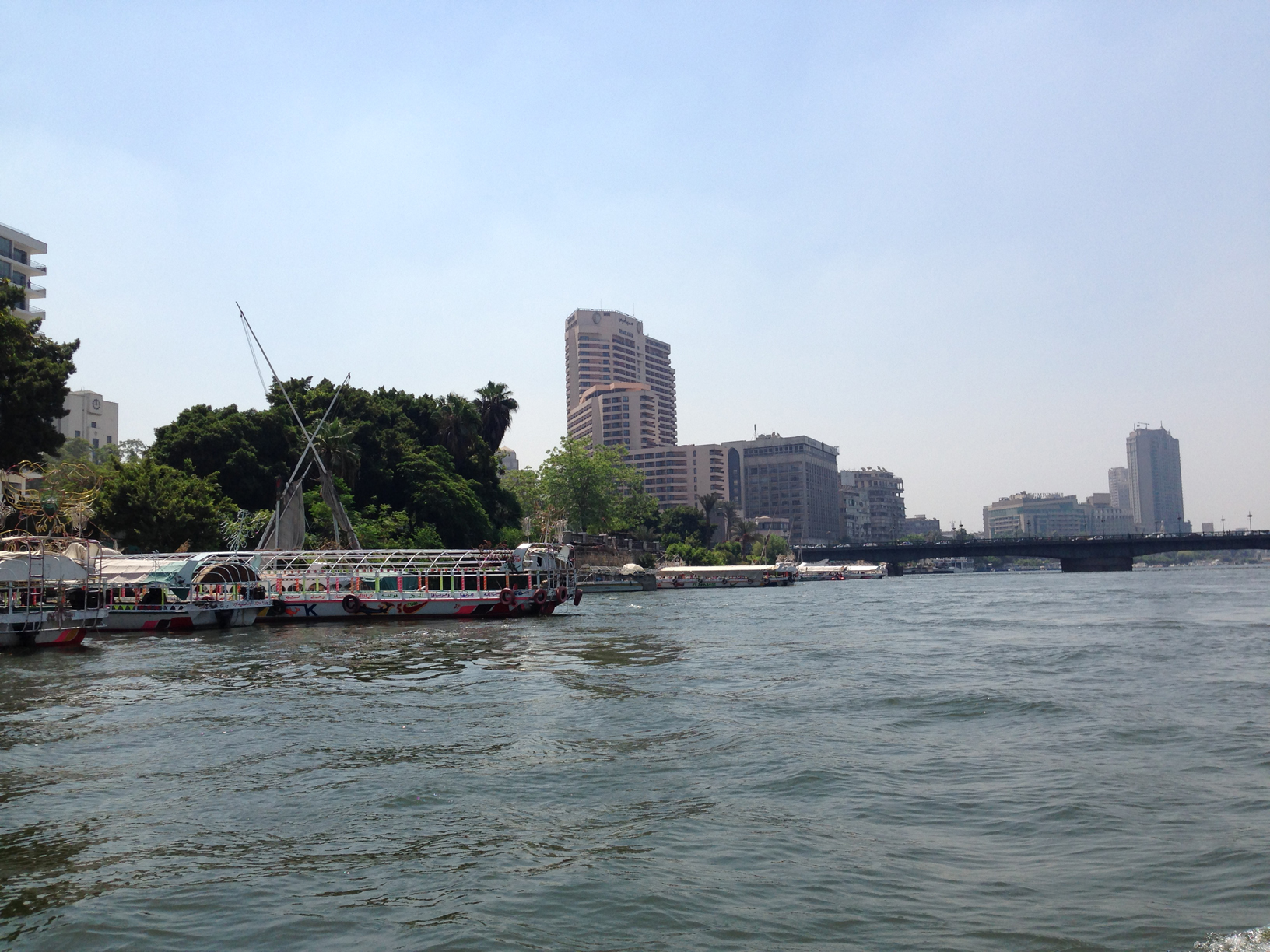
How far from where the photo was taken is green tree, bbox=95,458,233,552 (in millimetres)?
53594

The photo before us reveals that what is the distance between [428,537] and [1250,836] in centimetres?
6662

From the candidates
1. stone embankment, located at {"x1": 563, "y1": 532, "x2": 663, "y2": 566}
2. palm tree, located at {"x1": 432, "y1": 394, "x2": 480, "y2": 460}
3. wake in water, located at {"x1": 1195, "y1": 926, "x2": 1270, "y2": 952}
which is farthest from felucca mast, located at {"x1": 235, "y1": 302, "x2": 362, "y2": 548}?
wake in water, located at {"x1": 1195, "y1": 926, "x2": 1270, "y2": 952}

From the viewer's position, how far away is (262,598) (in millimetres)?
48500

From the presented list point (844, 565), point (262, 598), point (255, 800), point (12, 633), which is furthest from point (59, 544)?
point (844, 565)

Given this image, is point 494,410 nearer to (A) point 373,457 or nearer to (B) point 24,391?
(A) point 373,457

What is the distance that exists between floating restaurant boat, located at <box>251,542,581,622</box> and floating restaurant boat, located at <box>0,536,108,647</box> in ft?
37.0

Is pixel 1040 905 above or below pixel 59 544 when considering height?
below

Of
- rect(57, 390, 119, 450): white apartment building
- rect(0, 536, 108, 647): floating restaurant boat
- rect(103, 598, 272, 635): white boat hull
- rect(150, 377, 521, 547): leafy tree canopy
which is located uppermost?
rect(57, 390, 119, 450): white apartment building

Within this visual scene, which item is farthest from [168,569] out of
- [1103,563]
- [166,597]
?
[1103,563]

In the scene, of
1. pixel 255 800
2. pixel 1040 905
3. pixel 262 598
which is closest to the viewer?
pixel 1040 905

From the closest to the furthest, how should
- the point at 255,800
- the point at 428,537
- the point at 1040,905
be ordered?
the point at 1040,905, the point at 255,800, the point at 428,537

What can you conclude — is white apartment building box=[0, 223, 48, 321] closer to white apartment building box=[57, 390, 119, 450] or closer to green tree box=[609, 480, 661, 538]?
white apartment building box=[57, 390, 119, 450]

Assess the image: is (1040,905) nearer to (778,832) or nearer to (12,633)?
(778,832)

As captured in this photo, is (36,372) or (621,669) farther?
(36,372)
